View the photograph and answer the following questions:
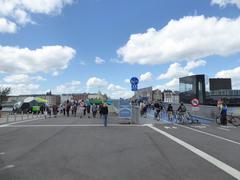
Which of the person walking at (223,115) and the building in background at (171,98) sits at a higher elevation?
the building in background at (171,98)

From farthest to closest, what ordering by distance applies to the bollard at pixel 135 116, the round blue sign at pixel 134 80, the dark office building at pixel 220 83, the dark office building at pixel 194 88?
the dark office building at pixel 220 83 → the dark office building at pixel 194 88 → the bollard at pixel 135 116 → the round blue sign at pixel 134 80

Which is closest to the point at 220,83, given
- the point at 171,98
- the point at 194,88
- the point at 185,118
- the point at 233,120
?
the point at 194,88

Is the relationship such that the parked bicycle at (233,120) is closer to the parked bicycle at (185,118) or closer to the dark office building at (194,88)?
the parked bicycle at (185,118)

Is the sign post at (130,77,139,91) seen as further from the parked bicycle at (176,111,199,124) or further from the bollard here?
the parked bicycle at (176,111,199,124)

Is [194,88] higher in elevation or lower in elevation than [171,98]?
lower

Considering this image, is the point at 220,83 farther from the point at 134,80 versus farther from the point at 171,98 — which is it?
the point at 134,80

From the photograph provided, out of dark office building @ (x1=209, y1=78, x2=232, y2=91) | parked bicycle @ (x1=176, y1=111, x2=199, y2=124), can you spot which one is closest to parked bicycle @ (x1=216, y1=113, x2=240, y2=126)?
parked bicycle @ (x1=176, y1=111, x2=199, y2=124)

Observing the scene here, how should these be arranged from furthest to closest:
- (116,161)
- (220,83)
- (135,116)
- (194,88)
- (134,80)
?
1. (220,83)
2. (194,88)
3. (135,116)
4. (134,80)
5. (116,161)

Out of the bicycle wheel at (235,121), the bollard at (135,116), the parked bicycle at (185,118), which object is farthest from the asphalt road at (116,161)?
the parked bicycle at (185,118)

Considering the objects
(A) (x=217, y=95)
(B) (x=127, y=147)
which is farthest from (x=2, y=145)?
(A) (x=217, y=95)

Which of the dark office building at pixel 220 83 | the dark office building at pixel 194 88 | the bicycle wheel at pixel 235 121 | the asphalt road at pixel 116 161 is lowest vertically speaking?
the asphalt road at pixel 116 161

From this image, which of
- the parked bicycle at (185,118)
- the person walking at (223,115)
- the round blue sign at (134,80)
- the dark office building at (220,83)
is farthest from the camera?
the dark office building at (220,83)

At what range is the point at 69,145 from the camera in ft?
38.1

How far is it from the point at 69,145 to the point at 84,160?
3.08 m
